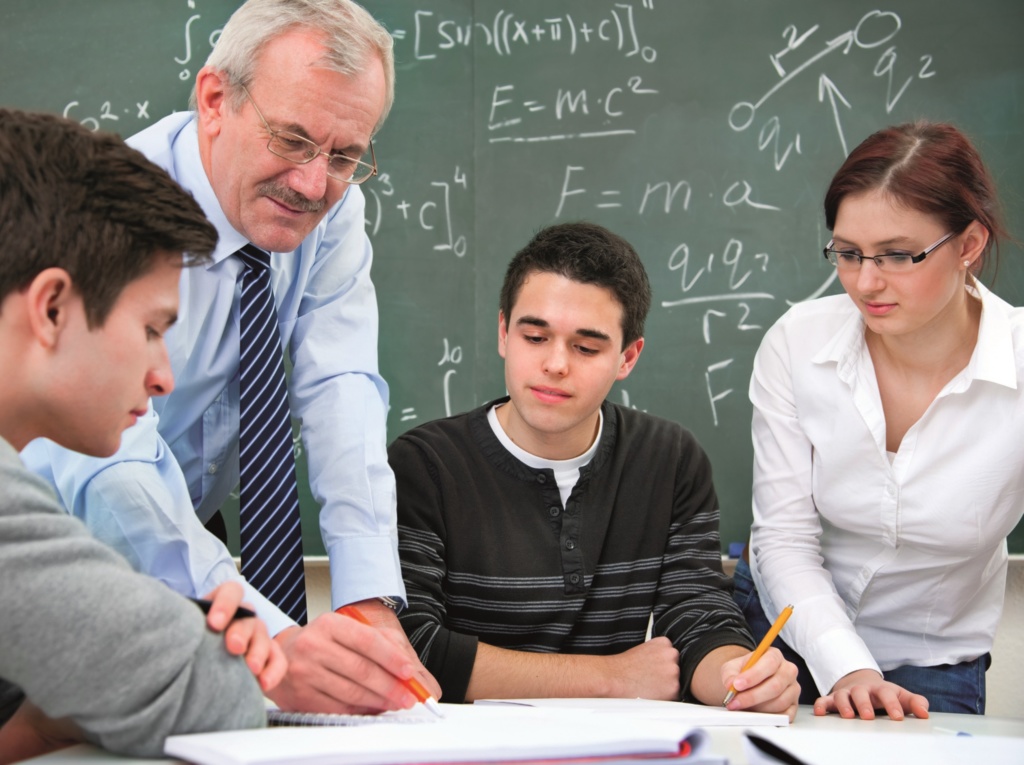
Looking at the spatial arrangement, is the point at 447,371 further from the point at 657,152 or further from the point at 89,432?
the point at 89,432

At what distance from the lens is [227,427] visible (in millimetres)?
1821

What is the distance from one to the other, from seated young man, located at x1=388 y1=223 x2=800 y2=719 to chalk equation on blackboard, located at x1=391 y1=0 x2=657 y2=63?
91cm

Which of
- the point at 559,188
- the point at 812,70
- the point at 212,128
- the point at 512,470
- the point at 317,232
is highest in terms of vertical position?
the point at 812,70

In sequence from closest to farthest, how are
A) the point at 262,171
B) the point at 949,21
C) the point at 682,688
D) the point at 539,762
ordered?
1. the point at 539,762
2. the point at 262,171
3. the point at 682,688
4. the point at 949,21

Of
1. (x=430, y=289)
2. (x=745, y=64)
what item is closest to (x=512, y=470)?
(x=430, y=289)

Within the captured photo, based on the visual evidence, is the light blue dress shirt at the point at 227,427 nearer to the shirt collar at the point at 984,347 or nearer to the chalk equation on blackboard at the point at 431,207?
the chalk equation on blackboard at the point at 431,207

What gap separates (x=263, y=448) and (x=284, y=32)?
0.72m

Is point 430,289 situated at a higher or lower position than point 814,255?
lower

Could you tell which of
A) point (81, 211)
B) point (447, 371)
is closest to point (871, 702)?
point (81, 211)

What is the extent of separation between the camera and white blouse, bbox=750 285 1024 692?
191cm

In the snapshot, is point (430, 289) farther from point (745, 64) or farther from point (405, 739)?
point (405, 739)

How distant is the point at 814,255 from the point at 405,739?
2218 millimetres

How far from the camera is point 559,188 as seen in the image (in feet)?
9.11

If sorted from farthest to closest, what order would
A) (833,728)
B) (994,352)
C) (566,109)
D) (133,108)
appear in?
(566,109) → (133,108) → (994,352) → (833,728)
